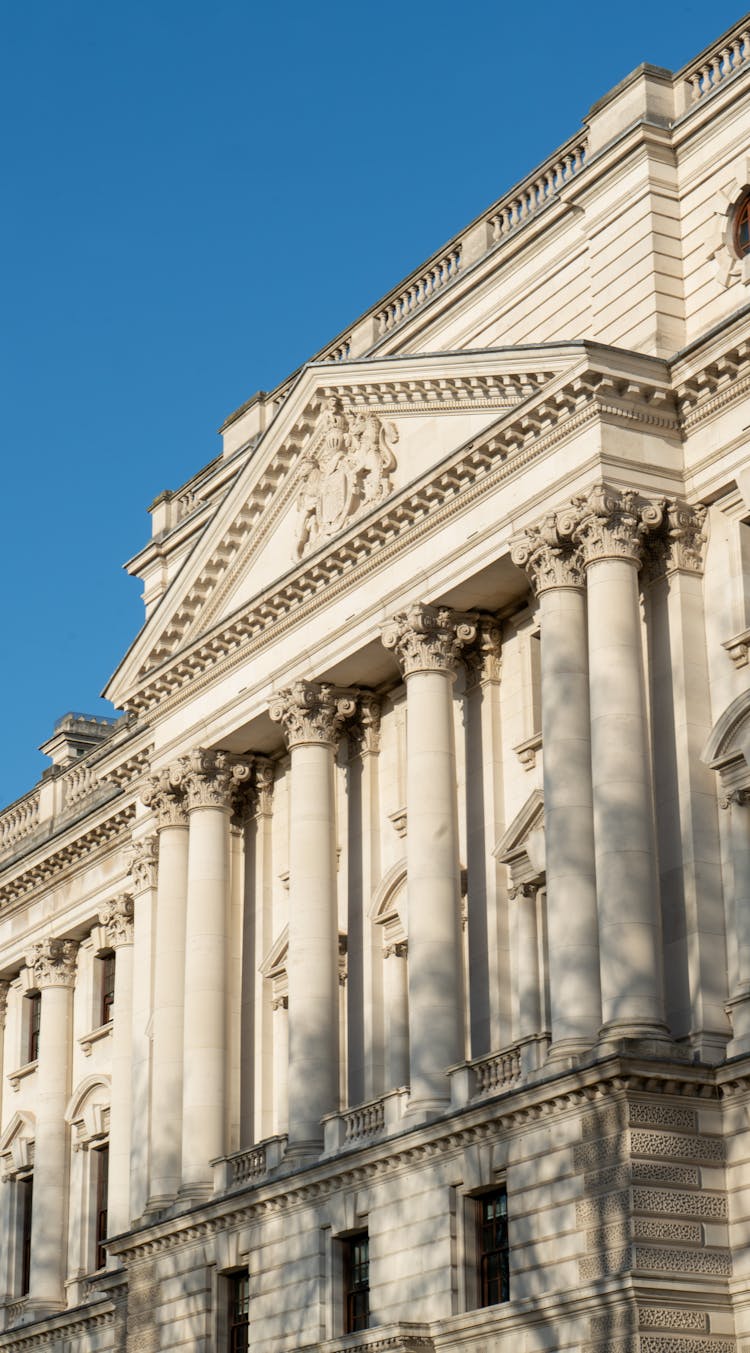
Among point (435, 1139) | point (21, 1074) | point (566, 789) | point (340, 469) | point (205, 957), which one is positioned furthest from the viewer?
point (21, 1074)

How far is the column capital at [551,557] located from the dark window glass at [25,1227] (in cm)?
2813

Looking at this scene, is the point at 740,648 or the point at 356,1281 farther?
the point at 356,1281

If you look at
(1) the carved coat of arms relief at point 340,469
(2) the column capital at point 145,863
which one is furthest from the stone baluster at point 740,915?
(2) the column capital at point 145,863

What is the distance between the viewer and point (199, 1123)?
158ft

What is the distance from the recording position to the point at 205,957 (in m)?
49.4

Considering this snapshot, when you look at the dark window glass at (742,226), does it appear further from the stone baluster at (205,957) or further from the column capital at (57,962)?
the column capital at (57,962)

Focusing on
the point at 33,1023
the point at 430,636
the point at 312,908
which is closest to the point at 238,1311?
the point at 312,908

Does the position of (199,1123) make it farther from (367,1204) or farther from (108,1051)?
(108,1051)

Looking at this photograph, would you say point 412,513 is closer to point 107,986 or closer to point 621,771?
point 621,771

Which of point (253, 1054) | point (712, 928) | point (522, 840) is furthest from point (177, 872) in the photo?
point (712, 928)

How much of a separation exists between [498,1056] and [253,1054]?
36.7 feet

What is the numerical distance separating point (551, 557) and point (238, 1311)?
15951mm

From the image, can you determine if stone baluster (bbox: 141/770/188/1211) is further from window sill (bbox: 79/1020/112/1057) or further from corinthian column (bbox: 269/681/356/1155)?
window sill (bbox: 79/1020/112/1057)

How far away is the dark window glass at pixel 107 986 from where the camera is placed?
61.1 metres
